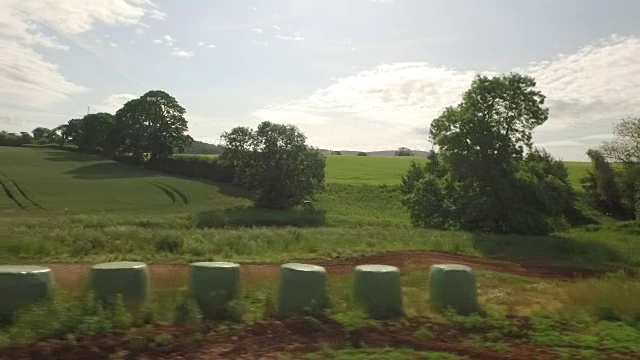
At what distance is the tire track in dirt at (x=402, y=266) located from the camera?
1619 centimetres

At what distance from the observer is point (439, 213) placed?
41.2 metres

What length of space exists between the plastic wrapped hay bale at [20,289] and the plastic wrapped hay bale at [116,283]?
0.76 meters

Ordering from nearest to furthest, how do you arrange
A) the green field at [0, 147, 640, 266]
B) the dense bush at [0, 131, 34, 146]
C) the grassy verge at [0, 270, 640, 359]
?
the grassy verge at [0, 270, 640, 359] < the green field at [0, 147, 640, 266] < the dense bush at [0, 131, 34, 146]

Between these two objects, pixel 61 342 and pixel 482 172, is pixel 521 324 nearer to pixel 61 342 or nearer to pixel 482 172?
pixel 61 342

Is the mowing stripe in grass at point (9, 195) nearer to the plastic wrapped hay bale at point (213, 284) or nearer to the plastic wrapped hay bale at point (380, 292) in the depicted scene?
the plastic wrapped hay bale at point (213, 284)

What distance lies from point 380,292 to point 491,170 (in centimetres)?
2981

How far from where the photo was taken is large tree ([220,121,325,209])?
5119 cm

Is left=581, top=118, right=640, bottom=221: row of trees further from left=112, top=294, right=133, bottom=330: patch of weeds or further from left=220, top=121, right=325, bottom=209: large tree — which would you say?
left=112, top=294, right=133, bottom=330: patch of weeds

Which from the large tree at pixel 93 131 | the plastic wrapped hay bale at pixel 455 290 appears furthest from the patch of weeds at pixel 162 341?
the large tree at pixel 93 131

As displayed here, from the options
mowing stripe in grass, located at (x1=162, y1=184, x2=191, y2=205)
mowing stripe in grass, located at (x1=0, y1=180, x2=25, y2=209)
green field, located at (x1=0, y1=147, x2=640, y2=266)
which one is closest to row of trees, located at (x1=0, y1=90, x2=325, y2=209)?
green field, located at (x1=0, y1=147, x2=640, y2=266)

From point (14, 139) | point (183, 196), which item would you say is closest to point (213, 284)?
point (183, 196)

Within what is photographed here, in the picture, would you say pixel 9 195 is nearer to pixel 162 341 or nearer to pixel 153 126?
pixel 153 126

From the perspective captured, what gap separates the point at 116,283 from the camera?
33.3 feet

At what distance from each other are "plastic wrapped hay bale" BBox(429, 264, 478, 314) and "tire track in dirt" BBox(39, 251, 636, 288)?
4.51 meters
